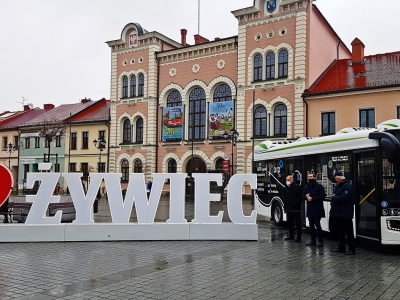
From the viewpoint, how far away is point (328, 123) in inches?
1233

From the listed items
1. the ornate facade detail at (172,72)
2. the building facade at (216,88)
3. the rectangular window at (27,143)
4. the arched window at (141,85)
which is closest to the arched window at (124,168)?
the building facade at (216,88)

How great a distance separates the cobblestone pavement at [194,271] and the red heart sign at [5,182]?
1.61 m

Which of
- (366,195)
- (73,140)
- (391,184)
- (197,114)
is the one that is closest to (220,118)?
(197,114)

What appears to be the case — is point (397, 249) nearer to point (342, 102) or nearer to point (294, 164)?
point (294, 164)

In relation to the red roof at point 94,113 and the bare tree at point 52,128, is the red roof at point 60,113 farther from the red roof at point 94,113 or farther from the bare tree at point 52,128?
the red roof at point 94,113

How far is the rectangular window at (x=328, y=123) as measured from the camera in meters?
31.2

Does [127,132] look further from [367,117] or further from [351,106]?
[367,117]

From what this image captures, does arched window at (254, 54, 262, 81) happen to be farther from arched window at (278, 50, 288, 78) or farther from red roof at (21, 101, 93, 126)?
red roof at (21, 101, 93, 126)

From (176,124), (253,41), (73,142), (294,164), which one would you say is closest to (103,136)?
(73,142)

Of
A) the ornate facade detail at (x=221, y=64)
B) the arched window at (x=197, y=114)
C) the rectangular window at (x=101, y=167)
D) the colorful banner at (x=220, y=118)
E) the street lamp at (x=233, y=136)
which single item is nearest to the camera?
the street lamp at (x=233, y=136)

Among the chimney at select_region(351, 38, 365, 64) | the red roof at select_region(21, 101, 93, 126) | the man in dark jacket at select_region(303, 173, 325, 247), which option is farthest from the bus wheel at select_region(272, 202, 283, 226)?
the red roof at select_region(21, 101, 93, 126)

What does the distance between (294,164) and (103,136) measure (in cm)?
3229

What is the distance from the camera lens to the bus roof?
11.4 meters

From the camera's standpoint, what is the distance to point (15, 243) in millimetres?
11633
